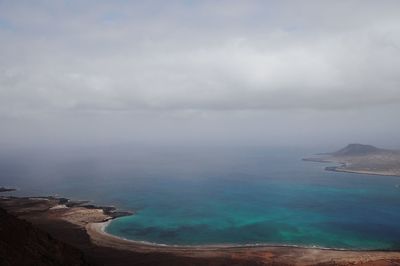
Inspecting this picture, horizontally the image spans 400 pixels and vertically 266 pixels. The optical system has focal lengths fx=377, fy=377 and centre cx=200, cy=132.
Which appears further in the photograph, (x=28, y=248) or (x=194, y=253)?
(x=194, y=253)

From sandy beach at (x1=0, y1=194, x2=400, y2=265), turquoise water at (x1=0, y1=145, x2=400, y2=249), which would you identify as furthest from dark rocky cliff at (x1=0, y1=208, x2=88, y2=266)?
turquoise water at (x1=0, y1=145, x2=400, y2=249)

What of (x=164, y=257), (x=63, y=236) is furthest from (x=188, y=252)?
(x=63, y=236)

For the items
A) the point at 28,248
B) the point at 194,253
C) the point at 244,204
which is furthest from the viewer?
the point at 244,204

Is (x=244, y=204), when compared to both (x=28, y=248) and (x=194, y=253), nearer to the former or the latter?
(x=194, y=253)

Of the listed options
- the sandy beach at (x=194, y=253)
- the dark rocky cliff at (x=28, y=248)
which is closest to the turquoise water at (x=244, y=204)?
the sandy beach at (x=194, y=253)

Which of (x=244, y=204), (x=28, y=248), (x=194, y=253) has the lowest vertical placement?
(x=194, y=253)

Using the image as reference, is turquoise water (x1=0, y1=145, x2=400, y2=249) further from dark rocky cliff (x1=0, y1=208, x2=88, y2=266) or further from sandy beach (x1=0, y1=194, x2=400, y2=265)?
dark rocky cliff (x1=0, y1=208, x2=88, y2=266)

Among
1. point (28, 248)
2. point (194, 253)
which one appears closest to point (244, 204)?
point (194, 253)

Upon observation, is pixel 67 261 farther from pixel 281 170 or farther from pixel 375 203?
pixel 281 170
